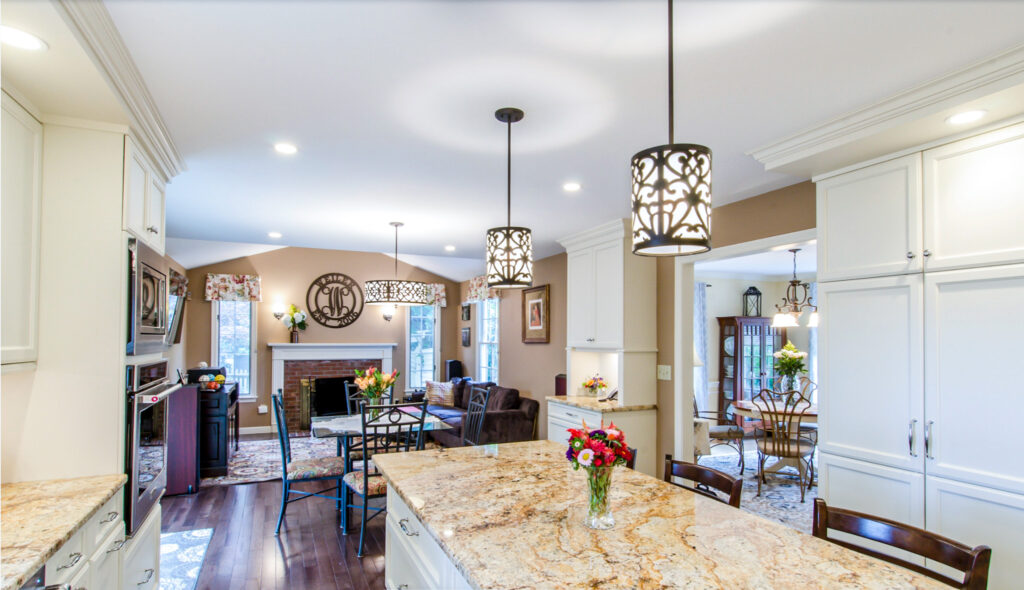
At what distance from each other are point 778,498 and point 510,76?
449 cm

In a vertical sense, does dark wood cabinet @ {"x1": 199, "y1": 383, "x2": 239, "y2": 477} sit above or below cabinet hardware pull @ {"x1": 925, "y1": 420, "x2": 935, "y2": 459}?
below

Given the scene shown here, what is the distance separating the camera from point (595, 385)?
4.91 meters

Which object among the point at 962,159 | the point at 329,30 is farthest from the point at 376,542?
the point at 962,159

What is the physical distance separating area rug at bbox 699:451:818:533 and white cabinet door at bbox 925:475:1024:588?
1.79m

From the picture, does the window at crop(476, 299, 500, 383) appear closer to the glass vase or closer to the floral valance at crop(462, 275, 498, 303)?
the floral valance at crop(462, 275, 498, 303)

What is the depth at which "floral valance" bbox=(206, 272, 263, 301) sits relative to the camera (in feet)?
24.6

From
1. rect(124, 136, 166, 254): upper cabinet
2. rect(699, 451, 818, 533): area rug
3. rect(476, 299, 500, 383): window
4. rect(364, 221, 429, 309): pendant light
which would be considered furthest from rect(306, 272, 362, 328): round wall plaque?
rect(699, 451, 818, 533): area rug

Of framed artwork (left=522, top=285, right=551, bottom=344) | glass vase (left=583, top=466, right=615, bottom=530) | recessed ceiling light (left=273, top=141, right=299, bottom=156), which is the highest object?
recessed ceiling light (left=273, top=141, right=299, bottom=156)

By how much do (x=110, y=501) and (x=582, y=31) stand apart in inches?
97.3

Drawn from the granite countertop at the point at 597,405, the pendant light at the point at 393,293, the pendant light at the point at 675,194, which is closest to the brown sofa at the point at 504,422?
the granite countertop at the point at 597,405

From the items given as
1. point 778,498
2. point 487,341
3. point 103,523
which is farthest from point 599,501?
point 487,341

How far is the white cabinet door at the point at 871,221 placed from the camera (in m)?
2.45

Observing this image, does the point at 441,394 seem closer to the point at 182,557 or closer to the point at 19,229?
the point at 182,557

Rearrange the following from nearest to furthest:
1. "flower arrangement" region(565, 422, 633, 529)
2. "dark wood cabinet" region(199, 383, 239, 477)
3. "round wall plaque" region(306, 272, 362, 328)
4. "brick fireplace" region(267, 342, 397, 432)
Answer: "flower arrangement" region(565, 422, 633, 529) < "dark wood cabinet" region(199, 383, 239, 477) < "brick fireplace" region(267, 342, 397, 432) < "round wall plaque" region(306, 272, 362, 328)
